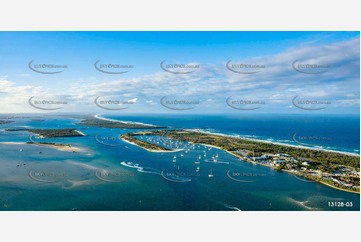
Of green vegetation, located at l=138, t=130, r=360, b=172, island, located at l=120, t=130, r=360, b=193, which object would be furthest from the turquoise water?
green vegetation, located at l=138, t=130, r=360, b=172

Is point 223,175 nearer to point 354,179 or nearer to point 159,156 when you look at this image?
point 159,156

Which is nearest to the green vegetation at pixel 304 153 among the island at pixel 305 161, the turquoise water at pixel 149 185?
the island at pixel 305 161

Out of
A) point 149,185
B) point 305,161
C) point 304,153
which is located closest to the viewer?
point 149,185

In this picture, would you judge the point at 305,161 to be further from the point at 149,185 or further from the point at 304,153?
the point at 149,185

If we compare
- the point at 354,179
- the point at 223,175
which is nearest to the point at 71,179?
the point at 223,175

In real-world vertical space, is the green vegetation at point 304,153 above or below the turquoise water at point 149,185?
above

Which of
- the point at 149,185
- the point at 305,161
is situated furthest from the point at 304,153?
the point at 149,185

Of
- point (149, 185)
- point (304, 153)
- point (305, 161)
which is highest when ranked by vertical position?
point (304, 153)

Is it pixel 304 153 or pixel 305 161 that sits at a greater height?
pixel 304 153

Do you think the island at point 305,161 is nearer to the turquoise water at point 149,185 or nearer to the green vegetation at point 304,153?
the green vegetation at point 304,153

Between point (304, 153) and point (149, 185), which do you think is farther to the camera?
point (304, 153)

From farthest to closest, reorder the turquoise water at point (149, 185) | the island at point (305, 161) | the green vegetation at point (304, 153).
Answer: the green vegetation at point (304, 153) < the island at point (305, 161) < the turquoise water at point (149, 185)

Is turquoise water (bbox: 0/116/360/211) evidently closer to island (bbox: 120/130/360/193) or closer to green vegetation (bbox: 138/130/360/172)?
island (bbox: 120/130/360/193)
